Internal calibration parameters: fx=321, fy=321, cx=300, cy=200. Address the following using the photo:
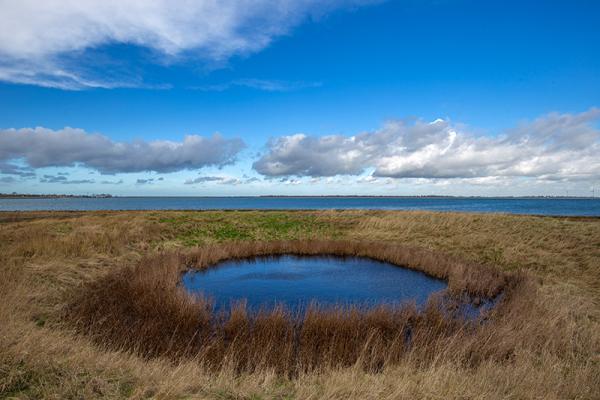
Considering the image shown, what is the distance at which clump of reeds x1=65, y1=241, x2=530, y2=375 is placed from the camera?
341 inches

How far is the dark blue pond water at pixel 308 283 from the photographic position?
15.2m

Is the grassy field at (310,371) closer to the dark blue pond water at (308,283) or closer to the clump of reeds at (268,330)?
the clump of reeds at (268,330)

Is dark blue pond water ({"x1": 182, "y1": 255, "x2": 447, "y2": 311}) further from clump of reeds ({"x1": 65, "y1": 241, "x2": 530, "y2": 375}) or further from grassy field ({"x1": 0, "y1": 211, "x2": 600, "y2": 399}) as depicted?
grassy field ({"x1": 0, "y1": 211, "x2": 600, "y2": 399})

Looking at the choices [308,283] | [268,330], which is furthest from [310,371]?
[308,283]

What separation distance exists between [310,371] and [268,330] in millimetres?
3033

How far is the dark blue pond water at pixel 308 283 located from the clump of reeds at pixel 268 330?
184 cm

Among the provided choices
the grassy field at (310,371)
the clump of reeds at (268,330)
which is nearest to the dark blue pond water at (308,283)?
the clump of reeds at (268,330)

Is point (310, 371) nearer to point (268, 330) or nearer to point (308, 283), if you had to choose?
point (268, 330)

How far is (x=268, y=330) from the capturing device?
1016cm

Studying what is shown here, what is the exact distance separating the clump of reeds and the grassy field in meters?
0.30

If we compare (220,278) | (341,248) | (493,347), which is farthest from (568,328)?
(341,248)

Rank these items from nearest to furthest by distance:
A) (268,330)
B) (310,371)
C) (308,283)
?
(310,371) < (268,330) < (308,283)

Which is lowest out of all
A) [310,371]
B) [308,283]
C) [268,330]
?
[308,283]

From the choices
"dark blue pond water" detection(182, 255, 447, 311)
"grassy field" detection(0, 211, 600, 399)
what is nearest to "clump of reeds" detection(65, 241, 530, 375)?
"grassy field" detection(0, 211, 600, 399)
